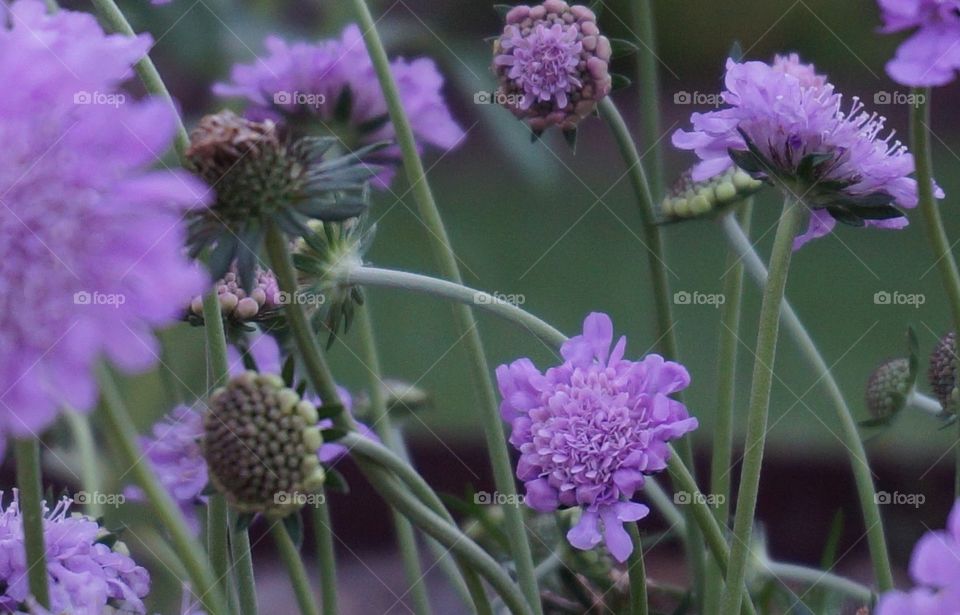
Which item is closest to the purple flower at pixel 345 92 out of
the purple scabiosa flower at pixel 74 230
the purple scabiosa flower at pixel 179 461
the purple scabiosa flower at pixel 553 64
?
the purple scabiosa flower at pixel 553 64

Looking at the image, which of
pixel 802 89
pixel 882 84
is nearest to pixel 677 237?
pixel 882 84

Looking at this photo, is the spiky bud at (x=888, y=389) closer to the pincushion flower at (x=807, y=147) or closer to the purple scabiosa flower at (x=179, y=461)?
the pincushion flower at (x=807, y=147)

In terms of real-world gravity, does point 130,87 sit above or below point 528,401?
above

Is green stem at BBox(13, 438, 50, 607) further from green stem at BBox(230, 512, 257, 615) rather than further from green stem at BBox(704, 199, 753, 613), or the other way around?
green stem at BBox(704, 199, 753, 613)

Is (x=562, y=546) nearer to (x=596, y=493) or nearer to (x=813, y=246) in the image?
(x=596, y=493)

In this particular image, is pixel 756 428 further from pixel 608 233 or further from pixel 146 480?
pixel 608 233

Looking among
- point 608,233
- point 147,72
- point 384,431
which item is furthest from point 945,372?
point 608,233

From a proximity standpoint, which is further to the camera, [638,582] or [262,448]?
[638,582]

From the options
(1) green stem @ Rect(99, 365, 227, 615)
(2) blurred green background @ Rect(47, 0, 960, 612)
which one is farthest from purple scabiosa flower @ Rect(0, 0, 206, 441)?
(2) blurred green background @ Rect(47, 0, 960, 612)
